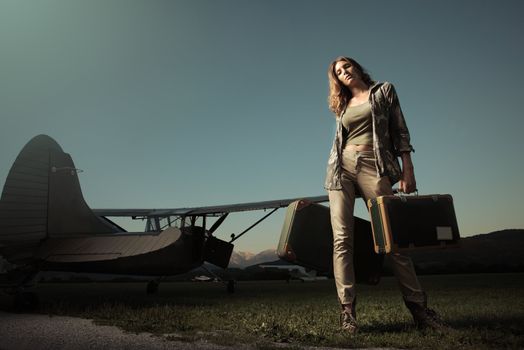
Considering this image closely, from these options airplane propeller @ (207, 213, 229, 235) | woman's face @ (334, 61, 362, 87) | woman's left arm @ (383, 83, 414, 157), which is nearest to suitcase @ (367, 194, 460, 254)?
woman's left arm @ (383, 83, 414, 157)

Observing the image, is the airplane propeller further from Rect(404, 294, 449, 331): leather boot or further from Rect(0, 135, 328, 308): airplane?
Rect(404, 294, 449, 331): leather boot

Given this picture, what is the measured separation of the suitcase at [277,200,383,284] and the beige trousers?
0.86 ft

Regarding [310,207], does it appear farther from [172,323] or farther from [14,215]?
[14,215]

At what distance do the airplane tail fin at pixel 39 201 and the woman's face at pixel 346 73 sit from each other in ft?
16.6

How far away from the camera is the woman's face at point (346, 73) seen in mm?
3467

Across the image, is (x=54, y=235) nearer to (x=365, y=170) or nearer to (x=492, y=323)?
(x=365, y=170)

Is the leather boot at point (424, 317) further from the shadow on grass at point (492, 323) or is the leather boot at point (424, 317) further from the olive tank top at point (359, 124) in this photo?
the olive tank top at point (359, 124)

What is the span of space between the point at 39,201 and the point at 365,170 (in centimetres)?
525

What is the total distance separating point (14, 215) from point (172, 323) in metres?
3.69

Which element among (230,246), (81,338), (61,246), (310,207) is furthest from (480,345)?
(230,246)

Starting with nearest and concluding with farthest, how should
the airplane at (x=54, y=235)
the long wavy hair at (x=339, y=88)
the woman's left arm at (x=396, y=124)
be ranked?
the woman's left arm at (x=396, y=124) → the long wavy hair at (x=339, y=88) → the airplane at (x=54, y=235)

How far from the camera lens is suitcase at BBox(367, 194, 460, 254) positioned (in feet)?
9.30

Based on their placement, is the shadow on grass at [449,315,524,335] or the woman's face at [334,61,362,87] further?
the woman's face at [334,61,362,87]

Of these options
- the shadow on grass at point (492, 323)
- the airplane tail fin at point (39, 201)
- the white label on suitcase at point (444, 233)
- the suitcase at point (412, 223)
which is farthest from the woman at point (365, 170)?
the airplane tail fin at point (39, 201)
